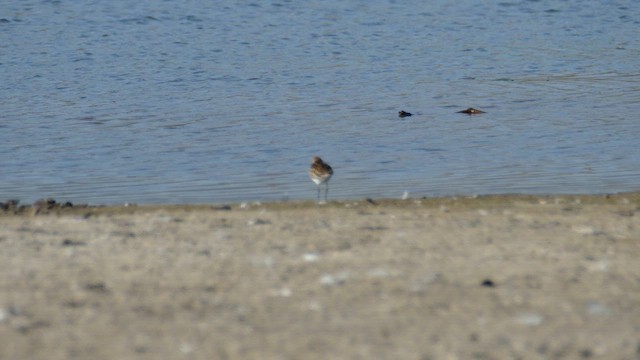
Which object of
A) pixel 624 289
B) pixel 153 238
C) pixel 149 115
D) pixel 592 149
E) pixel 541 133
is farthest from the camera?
pixel 149 115

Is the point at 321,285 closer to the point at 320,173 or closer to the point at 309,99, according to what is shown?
the point at 320,173

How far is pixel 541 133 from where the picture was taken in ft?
50.5

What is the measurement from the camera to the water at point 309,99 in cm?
1288

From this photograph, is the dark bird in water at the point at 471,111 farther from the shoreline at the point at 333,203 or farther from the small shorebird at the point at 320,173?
the small shorebird at the point at 320,173

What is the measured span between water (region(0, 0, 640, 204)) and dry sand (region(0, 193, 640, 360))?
2.03 meters

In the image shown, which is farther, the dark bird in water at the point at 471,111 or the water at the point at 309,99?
the dark bird in water at the point at 471,111

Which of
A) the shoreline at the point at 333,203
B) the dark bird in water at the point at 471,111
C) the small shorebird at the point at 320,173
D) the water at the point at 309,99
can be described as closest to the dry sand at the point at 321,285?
the shoreline at the point at 333,203

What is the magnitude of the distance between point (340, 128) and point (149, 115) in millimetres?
2724

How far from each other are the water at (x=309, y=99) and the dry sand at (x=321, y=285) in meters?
2.03

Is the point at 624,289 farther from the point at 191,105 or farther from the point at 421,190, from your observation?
the point at 191,105

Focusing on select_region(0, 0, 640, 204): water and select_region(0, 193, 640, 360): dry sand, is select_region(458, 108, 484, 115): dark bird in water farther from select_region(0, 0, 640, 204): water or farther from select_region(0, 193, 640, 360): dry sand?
select_region(0, 193, 640, 360): dry sand

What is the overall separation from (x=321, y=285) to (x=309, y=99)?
33.1 feet

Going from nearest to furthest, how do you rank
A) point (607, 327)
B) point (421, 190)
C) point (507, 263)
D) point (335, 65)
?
1. point (607, 327)
2. point (507, 263)
3. point (421, 190)
4. point (335, 65)

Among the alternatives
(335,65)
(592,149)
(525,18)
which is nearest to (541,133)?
(592,149)
